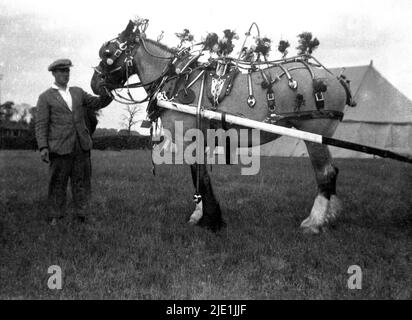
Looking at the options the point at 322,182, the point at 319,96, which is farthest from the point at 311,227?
the point at 319,96

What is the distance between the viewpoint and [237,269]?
402 centimetres

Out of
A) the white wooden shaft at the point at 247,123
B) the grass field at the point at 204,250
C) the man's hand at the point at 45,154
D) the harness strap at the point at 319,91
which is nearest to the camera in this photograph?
the grass field at the point at 204,250

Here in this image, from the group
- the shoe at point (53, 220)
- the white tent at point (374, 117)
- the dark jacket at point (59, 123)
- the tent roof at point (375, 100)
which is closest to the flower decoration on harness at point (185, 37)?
the dark jacket at point (59, 123)

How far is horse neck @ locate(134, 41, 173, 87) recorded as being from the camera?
18.5ft

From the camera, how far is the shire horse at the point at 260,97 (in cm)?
515

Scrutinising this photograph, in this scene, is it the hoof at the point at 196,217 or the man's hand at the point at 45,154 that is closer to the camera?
the man's hand at the point at 45,154

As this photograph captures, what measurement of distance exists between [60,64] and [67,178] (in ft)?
5.21

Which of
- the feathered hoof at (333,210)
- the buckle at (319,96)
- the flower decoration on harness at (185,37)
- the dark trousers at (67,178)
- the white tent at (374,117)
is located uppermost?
the white tent at (374,117)

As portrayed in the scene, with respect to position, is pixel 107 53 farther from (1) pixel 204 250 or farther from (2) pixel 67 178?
(1) pixel 204 250

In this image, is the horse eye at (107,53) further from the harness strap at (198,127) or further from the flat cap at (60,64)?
the harness strap at (198,127)

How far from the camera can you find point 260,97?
16.9 feet

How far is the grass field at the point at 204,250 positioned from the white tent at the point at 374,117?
13.4 m
